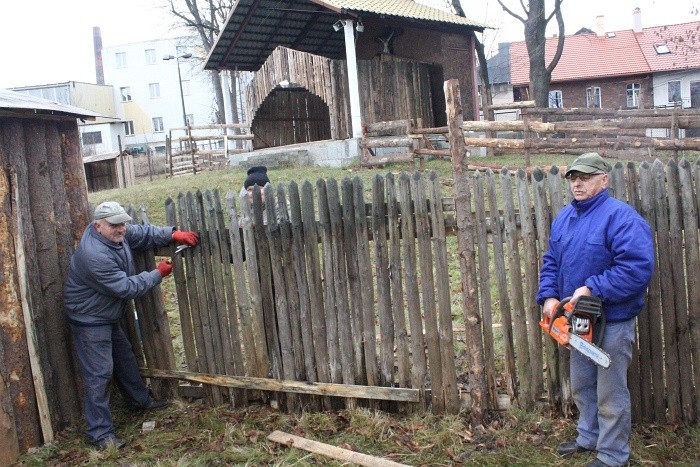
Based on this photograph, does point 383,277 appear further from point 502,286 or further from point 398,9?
point 398,9

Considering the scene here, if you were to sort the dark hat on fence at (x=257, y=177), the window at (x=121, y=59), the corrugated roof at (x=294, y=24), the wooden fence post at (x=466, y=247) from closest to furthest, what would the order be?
the wooden fence post at (x=466, y=247) < the dark hat on fence at (x=257, y=177) < the corrugated roof at (x=294, y=24) < the window at (x=121, y=59)

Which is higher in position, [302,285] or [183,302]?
[302,285]

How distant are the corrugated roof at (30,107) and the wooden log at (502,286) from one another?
3306 millimetres

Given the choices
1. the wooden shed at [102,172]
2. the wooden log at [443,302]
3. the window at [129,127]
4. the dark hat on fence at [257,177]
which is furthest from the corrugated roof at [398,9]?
the window at [129,127]

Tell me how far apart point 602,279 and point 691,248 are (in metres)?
0.92

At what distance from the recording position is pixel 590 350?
3787 mm

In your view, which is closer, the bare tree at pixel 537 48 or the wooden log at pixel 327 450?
the wooden log at pixel 327 450

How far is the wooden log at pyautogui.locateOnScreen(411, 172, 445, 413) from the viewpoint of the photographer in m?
4.73

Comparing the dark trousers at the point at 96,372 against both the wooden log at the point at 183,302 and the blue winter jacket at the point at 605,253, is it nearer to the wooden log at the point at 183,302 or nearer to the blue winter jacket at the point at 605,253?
the wooden log at the point at 183,302

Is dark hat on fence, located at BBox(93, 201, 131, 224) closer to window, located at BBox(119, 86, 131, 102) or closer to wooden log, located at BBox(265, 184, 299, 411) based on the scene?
wooden log, located at BBox(265, 184, 299, 411)

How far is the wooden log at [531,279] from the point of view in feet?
14.8

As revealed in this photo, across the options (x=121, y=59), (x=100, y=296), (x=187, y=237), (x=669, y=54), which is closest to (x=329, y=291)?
(x=187, y=237)

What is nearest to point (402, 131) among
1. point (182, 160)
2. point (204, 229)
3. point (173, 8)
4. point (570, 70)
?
point (204, 229)

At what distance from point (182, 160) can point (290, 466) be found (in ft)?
84.9
